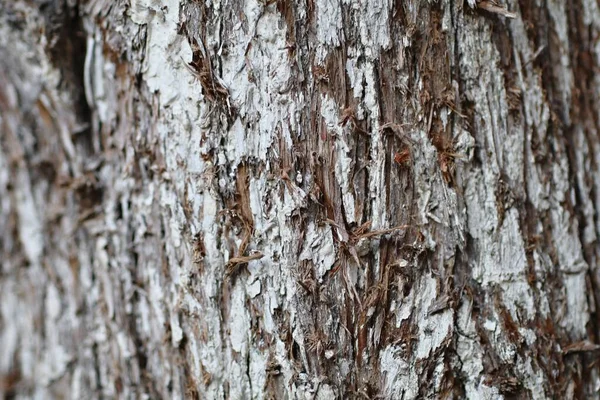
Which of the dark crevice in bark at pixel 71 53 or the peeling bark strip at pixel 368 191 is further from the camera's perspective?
the dark crevice in bark at pixel 71 53

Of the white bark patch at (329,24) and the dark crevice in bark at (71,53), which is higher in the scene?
the dark crevice in bark at (71,53)

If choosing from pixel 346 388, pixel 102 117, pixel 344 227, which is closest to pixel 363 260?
pixel 344 227

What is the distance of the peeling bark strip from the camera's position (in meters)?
0.80

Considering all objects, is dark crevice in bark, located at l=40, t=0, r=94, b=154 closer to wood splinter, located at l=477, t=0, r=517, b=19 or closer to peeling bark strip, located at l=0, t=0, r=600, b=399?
peeling bark strip, located at l=0, t=0, r=600, b=399

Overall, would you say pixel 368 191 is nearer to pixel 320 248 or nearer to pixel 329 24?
pixel 320 248

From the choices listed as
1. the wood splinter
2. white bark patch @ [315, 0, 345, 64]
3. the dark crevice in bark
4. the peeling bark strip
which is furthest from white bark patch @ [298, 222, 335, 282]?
the dark crevice in bark

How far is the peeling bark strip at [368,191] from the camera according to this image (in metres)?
0.80

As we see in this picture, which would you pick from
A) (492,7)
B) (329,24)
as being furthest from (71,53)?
(492,7)

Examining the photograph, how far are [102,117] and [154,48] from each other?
27 centimetres

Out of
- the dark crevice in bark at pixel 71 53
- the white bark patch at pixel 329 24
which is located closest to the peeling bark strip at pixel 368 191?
the white bark patch at pixel 329 24

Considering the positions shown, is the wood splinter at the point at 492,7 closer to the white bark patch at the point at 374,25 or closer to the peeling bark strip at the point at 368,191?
the peeling bark strip at the point at 368,191

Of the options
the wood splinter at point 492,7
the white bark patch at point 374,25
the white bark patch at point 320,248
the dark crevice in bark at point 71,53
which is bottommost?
the white bark patch at point 320,248

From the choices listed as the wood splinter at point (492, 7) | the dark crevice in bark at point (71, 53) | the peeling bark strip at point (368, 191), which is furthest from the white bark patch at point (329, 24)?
the dark crevice in bark at point (71, 53)

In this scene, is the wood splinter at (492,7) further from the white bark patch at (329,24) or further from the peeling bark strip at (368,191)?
the white bark patch at (329,24)
